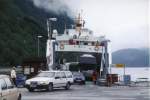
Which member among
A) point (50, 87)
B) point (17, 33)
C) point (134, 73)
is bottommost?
point (50, 87)

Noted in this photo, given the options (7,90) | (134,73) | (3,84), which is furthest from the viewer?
(134,73)

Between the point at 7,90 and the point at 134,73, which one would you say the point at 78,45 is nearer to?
the point at 134,73

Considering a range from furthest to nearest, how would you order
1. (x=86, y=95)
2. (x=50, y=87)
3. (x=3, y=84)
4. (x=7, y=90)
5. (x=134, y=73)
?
(x=134, y=73), (x=50, y=87), (x=86, y=95), (x=7, y=90), (x=3, y=84)

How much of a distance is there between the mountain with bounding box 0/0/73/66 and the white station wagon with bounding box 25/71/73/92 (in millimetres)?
56190

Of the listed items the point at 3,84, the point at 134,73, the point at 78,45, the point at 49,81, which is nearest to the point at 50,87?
the point at 49,81

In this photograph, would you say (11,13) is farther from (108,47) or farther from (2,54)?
(108,47)

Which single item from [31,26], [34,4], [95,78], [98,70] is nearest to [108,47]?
[98,70]

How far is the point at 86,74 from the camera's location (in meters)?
52.5

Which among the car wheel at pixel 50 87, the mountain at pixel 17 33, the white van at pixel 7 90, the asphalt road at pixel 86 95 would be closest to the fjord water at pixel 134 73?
the car wheel at pixel 50 87

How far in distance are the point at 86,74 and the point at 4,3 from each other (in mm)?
83791

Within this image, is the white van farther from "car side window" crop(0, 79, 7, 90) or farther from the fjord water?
the fjord water

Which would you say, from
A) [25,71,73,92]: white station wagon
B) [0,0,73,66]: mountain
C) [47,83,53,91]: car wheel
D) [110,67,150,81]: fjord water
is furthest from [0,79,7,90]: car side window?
[0,0,73,66]: mountain

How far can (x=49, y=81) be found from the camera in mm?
32469

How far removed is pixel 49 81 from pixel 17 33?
85.8m
